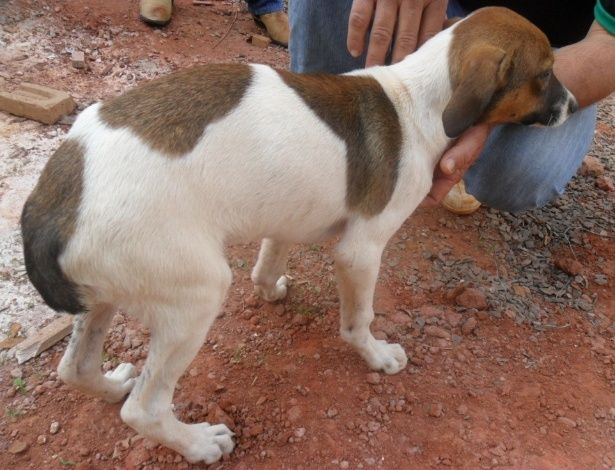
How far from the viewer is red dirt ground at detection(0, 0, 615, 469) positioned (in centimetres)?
292

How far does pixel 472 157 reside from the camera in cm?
306

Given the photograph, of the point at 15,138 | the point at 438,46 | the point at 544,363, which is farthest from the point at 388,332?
the point at 15,138

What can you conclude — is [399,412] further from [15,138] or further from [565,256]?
[15,138]

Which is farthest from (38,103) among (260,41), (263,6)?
(263,6)

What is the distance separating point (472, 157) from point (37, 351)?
8.81ft

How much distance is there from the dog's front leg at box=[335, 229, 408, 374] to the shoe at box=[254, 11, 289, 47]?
15.4 feet

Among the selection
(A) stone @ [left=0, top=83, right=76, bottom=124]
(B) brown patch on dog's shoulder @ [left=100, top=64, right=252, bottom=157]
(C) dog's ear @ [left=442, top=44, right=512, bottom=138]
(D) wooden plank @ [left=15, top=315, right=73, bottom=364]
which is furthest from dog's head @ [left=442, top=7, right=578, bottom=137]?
(A) stone @ [left=0, top=83, right=76, bottom=124]

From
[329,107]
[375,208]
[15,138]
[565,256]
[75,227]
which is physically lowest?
[565,256]

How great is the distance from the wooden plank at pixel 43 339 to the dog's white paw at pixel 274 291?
1.17 metres

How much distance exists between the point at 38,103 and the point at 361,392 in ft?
11.8

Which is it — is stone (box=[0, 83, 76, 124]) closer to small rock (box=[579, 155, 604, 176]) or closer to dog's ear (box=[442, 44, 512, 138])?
dog's ear (box=[442, 44, 512, 138])

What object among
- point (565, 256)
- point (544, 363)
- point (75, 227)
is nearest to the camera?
point (75, 227)

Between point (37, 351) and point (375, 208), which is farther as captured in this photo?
point (37, 351)

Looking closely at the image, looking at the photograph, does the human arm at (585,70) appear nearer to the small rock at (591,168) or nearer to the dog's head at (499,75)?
the dog's head at (499,75)
